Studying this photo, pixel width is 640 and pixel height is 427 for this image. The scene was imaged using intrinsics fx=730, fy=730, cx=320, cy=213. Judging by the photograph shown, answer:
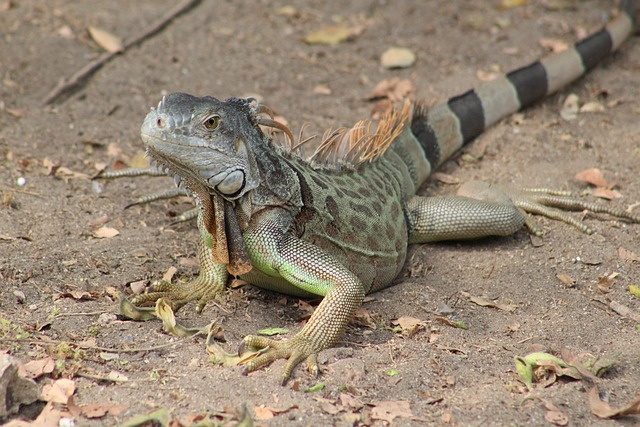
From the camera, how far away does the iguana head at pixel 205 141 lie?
3.60m

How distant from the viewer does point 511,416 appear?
3277mm

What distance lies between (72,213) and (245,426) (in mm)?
2663

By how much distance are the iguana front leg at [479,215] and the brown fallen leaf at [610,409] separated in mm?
1959

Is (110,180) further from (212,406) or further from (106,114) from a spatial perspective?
(212,406)

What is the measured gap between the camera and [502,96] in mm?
6652

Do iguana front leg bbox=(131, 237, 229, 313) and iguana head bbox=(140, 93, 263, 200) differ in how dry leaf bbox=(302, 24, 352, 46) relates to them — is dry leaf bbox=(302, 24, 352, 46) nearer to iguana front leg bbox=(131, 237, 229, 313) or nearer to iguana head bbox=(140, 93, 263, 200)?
iguana front leg bbox=(131, 237, 229, 313)

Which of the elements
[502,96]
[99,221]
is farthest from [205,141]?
[502,96]

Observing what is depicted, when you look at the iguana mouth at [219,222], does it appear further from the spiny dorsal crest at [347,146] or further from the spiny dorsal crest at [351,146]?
the spiny dorsal crest at [351,146]

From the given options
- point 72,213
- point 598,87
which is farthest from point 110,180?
point 598,87

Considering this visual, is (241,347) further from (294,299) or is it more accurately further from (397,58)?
(397,58)

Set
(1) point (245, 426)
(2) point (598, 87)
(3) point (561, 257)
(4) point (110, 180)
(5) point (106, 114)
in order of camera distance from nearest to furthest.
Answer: (1) point (245, 426) < (3) point (561, 257) < (4) point (110, 180) < (5) point (106, 114) < (2) point (598, 87)

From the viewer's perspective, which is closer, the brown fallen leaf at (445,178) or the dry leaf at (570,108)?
the brown fallen leaf at (445,178)

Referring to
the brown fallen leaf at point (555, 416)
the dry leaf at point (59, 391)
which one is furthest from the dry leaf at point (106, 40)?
the brown fallen leaf at point (555, 416)

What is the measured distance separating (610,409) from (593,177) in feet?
9.83
